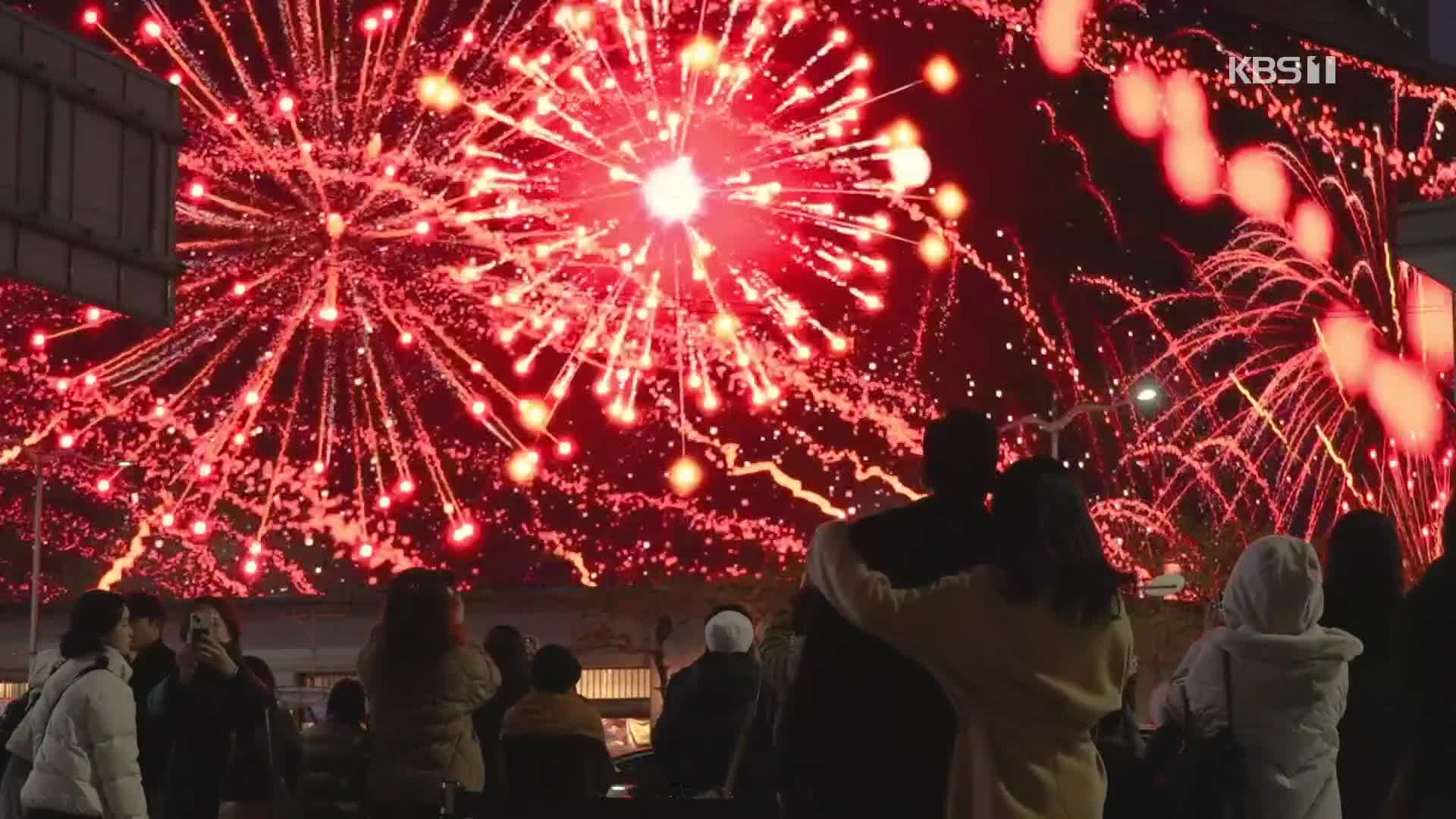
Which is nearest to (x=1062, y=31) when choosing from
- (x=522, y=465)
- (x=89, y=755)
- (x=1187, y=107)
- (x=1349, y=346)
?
(x=1187, y=107)

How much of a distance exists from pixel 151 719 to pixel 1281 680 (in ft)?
14.1

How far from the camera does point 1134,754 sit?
607cm

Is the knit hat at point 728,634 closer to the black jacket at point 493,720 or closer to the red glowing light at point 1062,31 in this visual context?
the black jacket at point 493,720

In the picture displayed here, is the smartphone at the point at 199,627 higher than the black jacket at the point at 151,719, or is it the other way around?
the smartphone at the point at 199,627

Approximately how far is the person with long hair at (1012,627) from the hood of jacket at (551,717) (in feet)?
12.9

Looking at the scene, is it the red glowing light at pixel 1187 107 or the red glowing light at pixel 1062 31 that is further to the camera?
the red glowing light at pixel 1187 107

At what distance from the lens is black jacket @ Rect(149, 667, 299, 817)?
812cm

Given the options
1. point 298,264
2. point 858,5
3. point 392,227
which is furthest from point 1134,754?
point 858,5

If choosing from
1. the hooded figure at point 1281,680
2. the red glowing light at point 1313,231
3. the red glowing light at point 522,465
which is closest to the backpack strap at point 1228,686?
the hooded figure at point 1281,680

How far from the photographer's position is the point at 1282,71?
57656 mm

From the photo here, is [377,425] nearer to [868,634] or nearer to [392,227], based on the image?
[392,227]

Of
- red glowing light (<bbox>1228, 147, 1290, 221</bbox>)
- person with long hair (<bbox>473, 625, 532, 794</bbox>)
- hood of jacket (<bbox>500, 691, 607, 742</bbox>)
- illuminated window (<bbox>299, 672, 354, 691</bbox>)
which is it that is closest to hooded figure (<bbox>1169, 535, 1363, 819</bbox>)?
hood of jacket (<bbox>500, 691, 607, 742</bbox>)

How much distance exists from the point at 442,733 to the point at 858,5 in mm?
41687

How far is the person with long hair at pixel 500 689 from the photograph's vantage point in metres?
9.12
